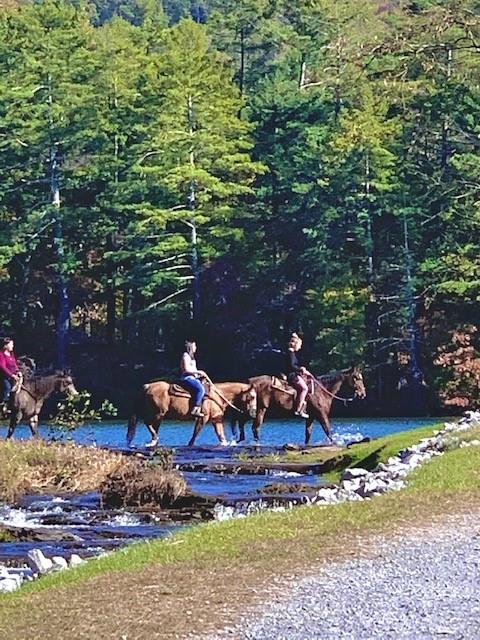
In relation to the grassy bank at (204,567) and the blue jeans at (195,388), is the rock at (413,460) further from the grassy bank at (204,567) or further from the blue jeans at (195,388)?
the blue jeans at (195,388)

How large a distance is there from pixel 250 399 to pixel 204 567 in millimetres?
24654

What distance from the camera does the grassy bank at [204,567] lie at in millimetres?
10055

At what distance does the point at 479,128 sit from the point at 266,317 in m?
13.2

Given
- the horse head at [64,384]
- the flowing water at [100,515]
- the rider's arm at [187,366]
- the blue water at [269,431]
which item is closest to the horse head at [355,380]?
the blue water at [269,431]

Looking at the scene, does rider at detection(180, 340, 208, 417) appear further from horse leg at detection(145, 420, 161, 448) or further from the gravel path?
the gravel path

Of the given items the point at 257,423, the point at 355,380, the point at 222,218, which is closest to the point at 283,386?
the point at 257,423

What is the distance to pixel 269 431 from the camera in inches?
1799

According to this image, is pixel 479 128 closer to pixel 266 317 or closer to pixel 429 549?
pixel 266 317

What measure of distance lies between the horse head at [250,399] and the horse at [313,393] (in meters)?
0.19

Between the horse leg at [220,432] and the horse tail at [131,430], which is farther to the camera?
the horse leg at [220,432]

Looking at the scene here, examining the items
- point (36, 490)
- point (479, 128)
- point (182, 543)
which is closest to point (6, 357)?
point (36, 490)

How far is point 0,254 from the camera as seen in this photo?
65.8 meters

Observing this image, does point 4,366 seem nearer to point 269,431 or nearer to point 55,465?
point 55,465

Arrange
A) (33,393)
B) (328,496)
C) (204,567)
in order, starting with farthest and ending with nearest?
(33,393), (328,496), (204,567)
